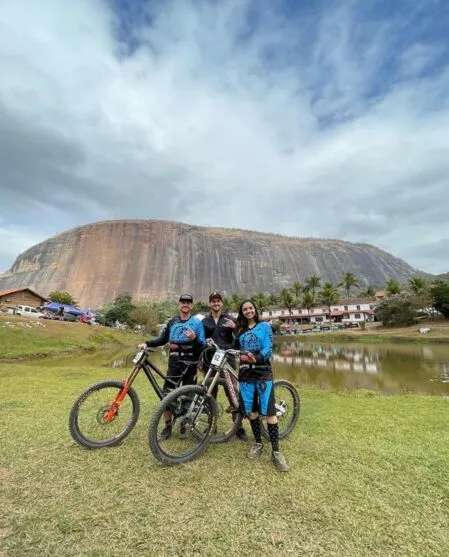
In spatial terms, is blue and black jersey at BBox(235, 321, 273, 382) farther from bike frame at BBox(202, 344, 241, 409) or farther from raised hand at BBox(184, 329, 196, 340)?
raised hand at BBox(184, 329, 196, 340)

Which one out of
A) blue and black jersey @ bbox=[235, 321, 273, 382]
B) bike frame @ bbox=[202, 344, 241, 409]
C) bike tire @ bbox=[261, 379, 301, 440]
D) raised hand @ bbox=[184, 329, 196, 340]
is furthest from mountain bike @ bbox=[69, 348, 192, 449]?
bike tire @ bbox=[261, 379, 301, 440]

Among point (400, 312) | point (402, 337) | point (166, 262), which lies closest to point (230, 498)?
point (402, 337)

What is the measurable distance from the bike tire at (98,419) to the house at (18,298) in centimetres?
4718

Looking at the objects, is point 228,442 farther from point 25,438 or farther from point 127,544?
point 25,438

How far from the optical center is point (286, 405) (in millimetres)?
5473

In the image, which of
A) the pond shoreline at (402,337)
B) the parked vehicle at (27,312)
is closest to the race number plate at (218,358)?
the pond shoreline at (402,337)

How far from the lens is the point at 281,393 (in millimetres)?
5508

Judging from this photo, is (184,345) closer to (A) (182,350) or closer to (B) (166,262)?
(A) (182,350)

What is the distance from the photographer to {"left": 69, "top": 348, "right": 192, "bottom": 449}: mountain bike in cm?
448

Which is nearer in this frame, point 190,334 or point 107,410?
point 107,410

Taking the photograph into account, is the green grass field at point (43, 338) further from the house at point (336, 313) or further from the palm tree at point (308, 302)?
the house at point (336, 313)

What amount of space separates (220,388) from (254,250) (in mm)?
160309

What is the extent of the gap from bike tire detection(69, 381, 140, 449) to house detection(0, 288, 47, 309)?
4718 cm

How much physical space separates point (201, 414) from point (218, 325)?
133 cm
